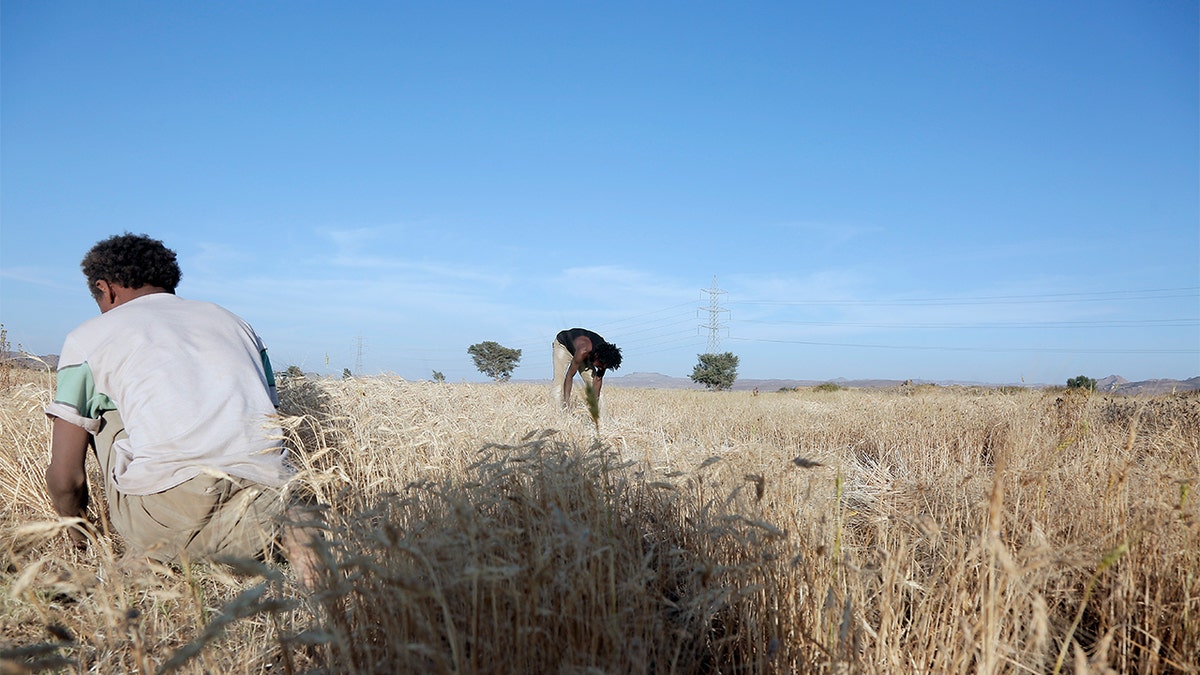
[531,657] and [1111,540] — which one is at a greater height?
[1111,540]

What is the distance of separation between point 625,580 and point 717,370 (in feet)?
192

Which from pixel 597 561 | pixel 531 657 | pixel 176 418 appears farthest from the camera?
pixel 176 418

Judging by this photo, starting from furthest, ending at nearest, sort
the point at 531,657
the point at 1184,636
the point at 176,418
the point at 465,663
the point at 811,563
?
the point at 176,418 → the point at 811,563 → the point at 1184,636 → the point at 531,657 → the point at 465,663

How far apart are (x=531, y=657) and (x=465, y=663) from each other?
26 cm

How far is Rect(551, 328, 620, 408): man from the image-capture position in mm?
9227

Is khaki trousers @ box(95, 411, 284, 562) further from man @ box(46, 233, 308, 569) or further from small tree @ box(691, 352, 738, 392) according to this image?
small tree @ box(691, 352, 738, 392)

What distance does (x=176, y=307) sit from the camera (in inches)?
131

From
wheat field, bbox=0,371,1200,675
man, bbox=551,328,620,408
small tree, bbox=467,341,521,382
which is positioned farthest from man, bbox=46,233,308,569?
small tree, bbox=467,341,521,382

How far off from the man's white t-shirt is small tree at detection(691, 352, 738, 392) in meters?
56.4

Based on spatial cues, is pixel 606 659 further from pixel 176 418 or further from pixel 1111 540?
pixel 176 418

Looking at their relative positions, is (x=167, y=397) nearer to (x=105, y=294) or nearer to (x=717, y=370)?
(x=105, y=294)

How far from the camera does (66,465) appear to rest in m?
3.22

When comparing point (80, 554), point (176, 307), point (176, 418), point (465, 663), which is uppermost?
point (176, 307)

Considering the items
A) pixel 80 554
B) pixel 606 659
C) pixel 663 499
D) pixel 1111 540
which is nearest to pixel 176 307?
pixel 80 554
